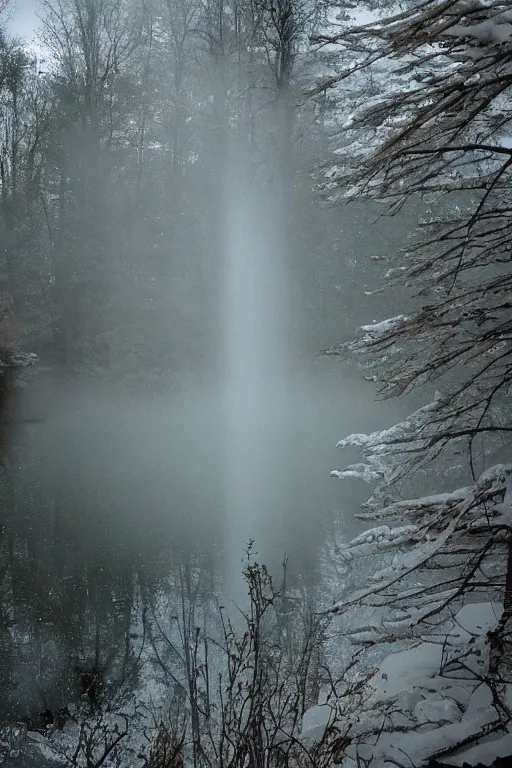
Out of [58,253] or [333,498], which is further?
[58,253]

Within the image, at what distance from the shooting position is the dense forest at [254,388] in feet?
12.3

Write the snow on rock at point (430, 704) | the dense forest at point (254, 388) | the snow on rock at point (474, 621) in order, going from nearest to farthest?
the snow on rock at point (430, 704) → the dense forest at point (254, 388) → the snow on rock at point (474, 621)

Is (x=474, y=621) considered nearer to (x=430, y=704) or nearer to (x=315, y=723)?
(x=430, y=704)

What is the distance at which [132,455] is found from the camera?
14.9 meters

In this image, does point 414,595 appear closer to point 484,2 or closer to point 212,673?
point 484,2

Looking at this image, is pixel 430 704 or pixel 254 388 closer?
pixel 430 704

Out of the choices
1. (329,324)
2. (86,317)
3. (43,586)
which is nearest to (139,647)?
(43,586)

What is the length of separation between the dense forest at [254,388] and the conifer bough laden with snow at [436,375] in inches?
1.1

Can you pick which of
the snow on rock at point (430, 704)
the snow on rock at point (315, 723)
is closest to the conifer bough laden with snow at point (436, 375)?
the snow on rock at point (430, 704)

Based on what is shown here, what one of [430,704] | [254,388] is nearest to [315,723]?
[430,704]

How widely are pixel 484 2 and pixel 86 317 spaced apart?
20.0 m

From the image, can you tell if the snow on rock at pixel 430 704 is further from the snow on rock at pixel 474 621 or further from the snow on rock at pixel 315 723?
the snow on rock at pixel 315 723

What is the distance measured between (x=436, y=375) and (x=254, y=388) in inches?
701

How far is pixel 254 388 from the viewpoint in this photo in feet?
72.6
